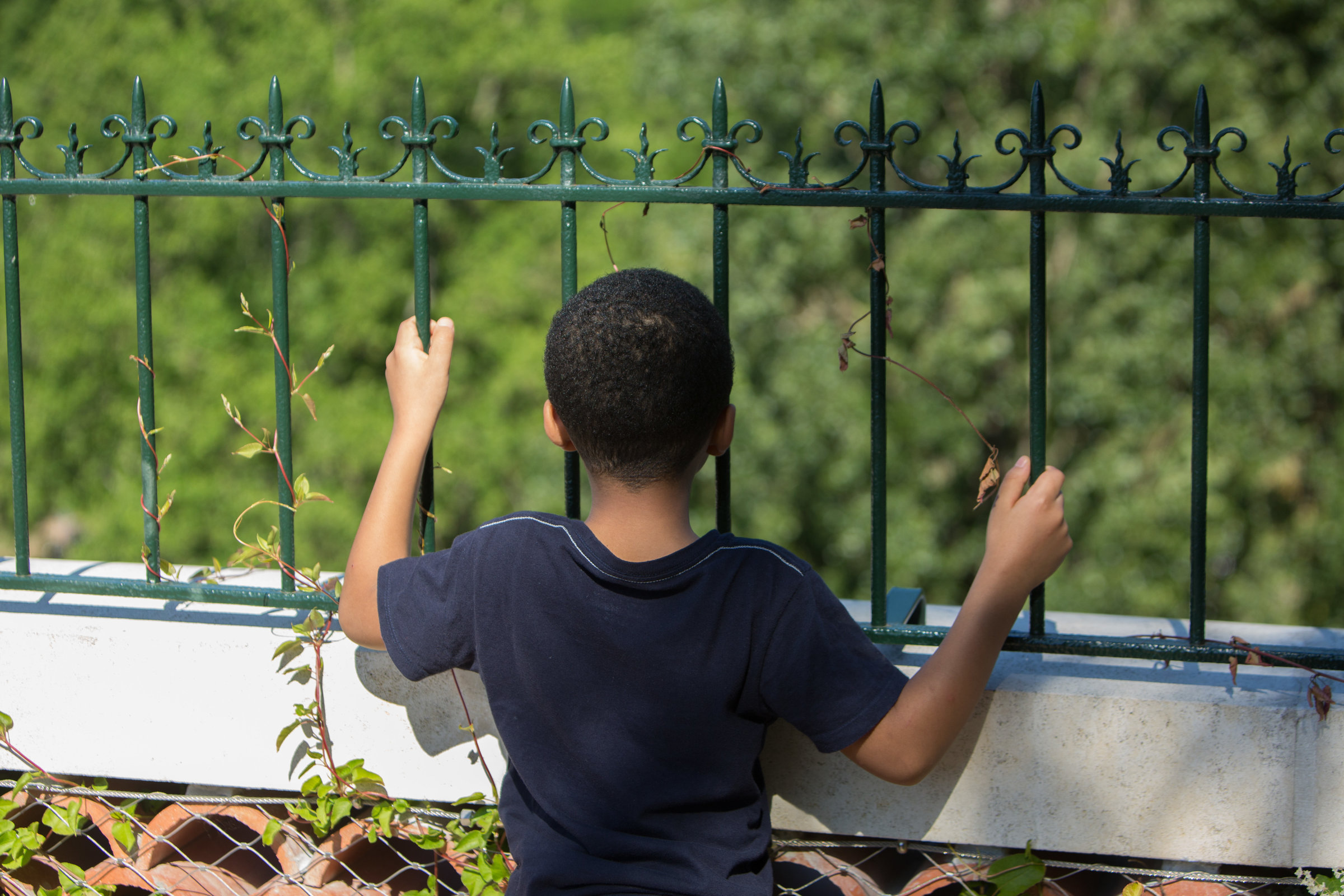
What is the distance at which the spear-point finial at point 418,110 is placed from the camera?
2189 mm

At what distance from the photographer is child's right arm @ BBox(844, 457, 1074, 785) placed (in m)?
1.72

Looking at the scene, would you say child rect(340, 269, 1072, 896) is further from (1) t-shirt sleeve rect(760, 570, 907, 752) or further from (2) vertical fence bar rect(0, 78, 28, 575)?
(2) vertical fence bar rect(0, 78, 28, 575)

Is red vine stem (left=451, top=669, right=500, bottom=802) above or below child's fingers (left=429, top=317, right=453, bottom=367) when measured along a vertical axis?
below

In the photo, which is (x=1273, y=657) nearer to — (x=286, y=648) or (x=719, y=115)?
(x=719, y=115)

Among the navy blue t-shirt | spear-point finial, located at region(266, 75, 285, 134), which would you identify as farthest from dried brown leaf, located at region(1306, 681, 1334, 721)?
spear-point finial, located at region(266, 75, 285, 134)

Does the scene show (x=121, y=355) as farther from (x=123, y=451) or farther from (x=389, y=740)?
(x=389, y=740)

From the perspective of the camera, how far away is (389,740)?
2344mm

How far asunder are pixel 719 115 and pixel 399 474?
0.83 m

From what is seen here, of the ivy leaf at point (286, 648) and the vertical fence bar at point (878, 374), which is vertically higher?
the vertical fence bar at point (878, 374)

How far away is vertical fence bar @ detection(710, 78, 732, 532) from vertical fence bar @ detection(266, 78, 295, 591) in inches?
30.6

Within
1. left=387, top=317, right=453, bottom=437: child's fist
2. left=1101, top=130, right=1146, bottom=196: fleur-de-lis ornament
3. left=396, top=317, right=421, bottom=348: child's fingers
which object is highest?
left=1101, top=130, right=1146, bottom=196: fleur-de-lis ornament

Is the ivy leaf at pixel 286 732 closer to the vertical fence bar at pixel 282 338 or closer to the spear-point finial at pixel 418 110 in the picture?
the vertical fence bar at pixel 282 338

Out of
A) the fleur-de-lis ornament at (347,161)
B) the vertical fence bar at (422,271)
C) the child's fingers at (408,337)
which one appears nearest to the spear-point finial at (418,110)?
the vertical fence bar at (422,271)

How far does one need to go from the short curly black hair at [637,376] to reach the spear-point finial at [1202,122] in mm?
941
